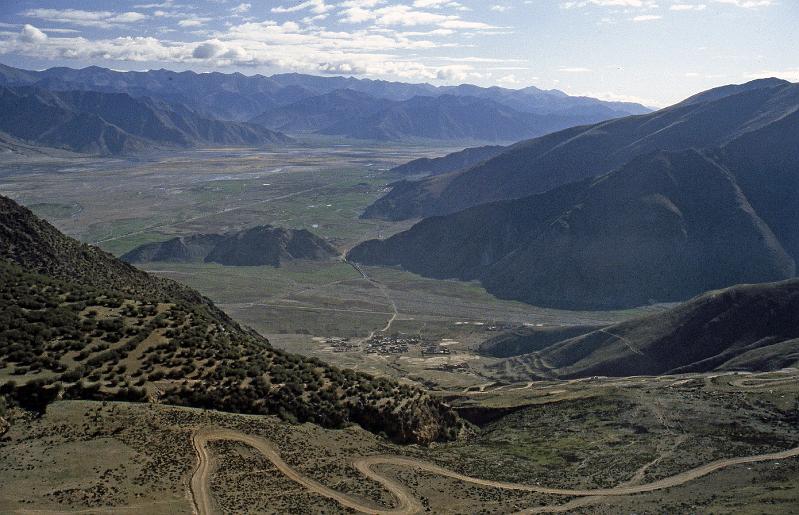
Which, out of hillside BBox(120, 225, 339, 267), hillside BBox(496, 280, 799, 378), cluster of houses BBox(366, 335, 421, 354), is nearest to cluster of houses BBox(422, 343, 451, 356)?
cluster of houses BBox(366, 335, 421, 354)

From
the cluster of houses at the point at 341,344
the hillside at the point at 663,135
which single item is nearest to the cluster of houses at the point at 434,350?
the cluster of houses at the point at 341,344

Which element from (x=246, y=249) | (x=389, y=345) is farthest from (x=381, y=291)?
(x=246, y=249)

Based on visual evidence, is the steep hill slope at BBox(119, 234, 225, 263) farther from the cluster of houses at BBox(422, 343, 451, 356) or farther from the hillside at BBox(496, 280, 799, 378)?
the hillside at BBox(496, 280, 799, 378)

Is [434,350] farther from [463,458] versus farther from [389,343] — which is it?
[463,458]

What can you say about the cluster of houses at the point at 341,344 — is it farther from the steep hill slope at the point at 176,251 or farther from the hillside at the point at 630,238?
the steep hill slope at the point at 176,251

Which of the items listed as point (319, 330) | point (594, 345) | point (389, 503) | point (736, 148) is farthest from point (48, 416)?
point (736, 148)

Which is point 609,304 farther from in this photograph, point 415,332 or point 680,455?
point 680,455
